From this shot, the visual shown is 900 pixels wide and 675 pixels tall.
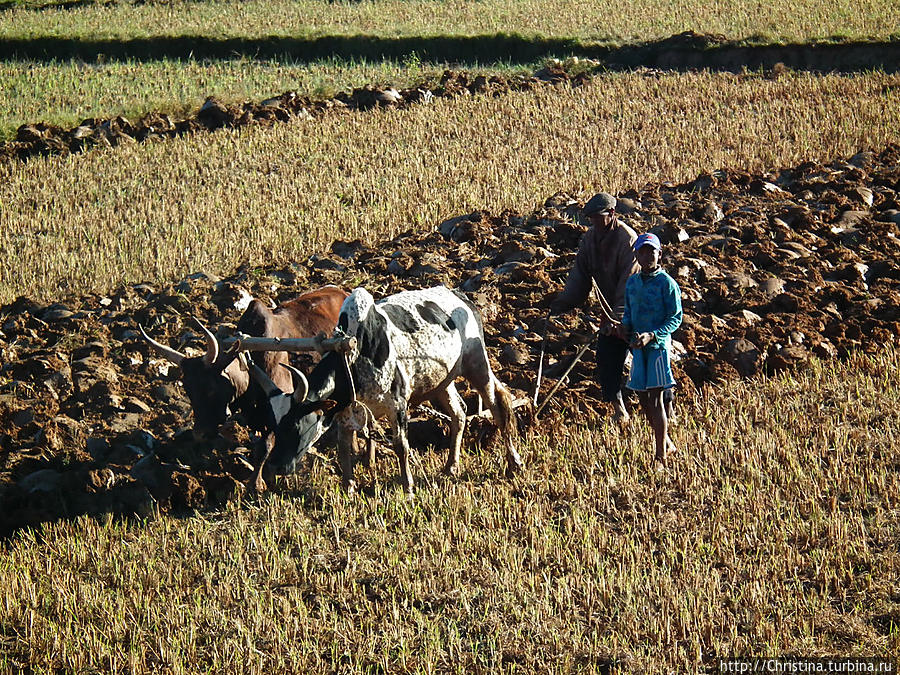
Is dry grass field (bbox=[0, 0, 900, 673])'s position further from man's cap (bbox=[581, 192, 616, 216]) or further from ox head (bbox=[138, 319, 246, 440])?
man's cap (bbox=[581, 192, 616, 216])

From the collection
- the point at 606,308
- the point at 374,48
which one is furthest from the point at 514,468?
the point at 374,48

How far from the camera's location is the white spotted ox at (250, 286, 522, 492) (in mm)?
6285

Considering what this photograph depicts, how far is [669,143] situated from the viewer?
49.5ft

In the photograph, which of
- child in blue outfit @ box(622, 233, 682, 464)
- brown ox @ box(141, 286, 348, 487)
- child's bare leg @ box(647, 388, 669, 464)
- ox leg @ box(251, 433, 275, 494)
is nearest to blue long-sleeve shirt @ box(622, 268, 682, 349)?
child in blue outfit @ box(622, 233, 682, 464)

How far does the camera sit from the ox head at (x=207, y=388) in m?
7.22

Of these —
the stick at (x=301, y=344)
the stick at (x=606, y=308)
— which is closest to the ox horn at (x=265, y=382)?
the stick at (x=301, y=344)

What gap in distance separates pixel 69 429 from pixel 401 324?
112 inches

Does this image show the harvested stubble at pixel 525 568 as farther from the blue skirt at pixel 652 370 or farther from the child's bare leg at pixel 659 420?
the blue skirt at pixel 652 370

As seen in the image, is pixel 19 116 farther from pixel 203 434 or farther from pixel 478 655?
pixel 478 655

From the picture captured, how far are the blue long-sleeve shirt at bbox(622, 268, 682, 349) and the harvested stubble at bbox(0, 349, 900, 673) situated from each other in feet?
2.75

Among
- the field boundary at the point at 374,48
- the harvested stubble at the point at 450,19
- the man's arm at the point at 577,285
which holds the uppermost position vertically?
the harvested stubble at the point at 450,19

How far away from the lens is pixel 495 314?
9.41 metres

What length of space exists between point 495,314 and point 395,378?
289 cm

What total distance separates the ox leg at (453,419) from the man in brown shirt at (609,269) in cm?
104
